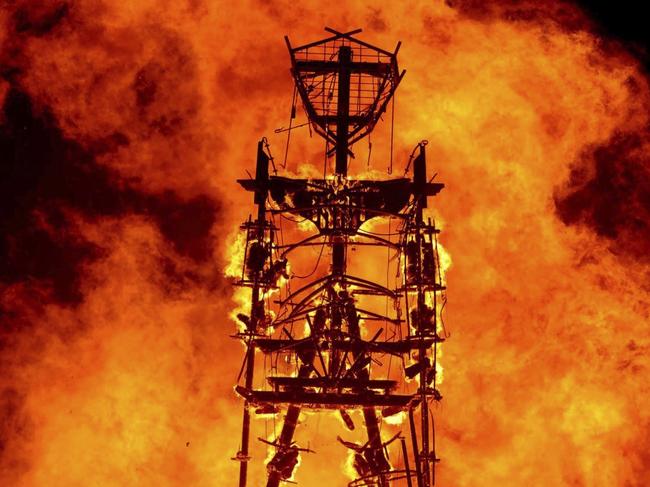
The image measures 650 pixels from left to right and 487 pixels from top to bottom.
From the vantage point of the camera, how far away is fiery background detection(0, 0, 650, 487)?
17062 millimetres

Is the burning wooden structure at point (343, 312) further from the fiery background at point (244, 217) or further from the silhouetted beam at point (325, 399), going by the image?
the fiery background at point (244, 217)

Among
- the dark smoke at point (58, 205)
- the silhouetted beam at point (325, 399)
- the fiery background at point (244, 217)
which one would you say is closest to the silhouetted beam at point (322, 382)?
the silhouetted beam at point (325, 399)

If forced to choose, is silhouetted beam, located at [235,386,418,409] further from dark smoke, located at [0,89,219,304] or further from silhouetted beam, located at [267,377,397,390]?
dark smoke, located at [0,89,219,304]

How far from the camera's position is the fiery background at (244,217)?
1706cm

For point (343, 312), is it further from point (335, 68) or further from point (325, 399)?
point (335, 68)

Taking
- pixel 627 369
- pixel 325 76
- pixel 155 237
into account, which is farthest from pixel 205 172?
pixel 627 369

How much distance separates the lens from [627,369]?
1706 cm

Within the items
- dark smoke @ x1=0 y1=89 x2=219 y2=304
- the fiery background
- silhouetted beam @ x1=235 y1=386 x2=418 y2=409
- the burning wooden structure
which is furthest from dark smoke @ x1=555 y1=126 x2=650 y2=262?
dark smoke @ x1=0 y1=89 x2=219 y2=304

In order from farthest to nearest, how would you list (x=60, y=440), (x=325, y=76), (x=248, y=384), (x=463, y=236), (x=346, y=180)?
1. (x=463, y=236)
2. (x=60, y=440)
3. (x=325, y=76)
4. (x=346, y=180)
5. (x=248, y=384)

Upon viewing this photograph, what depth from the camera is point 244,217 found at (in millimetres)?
18844

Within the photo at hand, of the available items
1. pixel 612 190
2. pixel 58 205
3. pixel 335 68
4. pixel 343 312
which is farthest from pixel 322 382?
pixel 612 190

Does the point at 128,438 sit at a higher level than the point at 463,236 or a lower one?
lower

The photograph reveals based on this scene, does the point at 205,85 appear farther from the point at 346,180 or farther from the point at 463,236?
the point at 463,236

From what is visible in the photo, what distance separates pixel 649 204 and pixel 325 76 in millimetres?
10426
